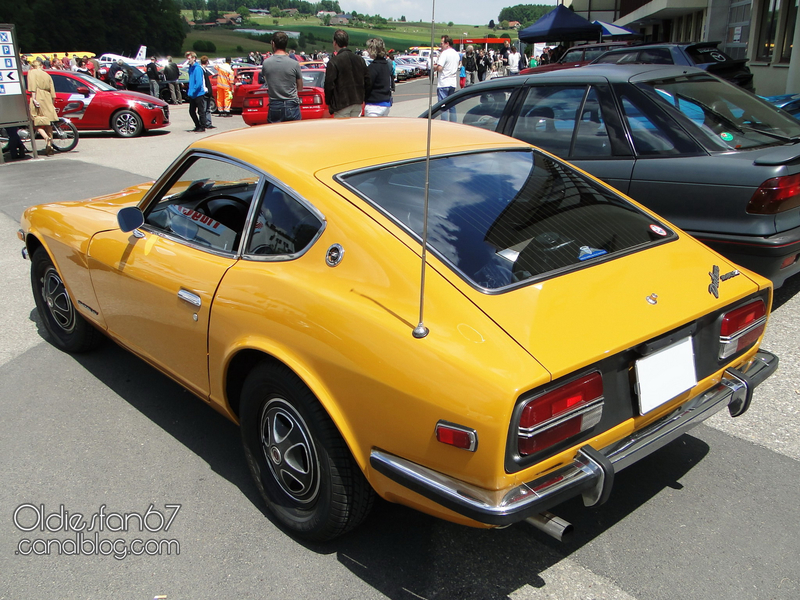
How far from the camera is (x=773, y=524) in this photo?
8.58 ft

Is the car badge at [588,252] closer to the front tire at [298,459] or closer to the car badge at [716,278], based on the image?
the car badge at [716,278]

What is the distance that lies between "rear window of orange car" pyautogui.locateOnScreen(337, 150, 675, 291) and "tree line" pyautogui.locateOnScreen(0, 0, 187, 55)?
58181 millimetres

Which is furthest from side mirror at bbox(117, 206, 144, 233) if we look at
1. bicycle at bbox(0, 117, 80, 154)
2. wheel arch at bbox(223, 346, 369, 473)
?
bicycle at bbox(0, 117, 80, 154)

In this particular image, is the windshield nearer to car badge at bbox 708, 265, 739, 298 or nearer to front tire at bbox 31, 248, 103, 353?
car badge at bbox 708, 265, 739, 298

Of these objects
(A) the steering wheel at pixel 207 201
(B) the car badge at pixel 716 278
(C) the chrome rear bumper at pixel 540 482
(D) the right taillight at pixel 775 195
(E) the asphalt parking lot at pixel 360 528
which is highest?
(A) the steering wheel at pixel 207 201

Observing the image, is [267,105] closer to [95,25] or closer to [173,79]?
[173,79]

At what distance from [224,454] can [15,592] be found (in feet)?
3.42

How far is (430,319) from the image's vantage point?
84.3 inches

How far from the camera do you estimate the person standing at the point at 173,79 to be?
901 inches

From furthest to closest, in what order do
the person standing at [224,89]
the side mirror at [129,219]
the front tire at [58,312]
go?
the person standing at [224,89] → the front tire at [58,312] → the side mirror at [129,219]

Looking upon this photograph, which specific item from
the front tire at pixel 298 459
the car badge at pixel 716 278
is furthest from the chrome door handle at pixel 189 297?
the car badge at pixel 716 278

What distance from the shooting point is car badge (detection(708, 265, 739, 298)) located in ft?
8.37

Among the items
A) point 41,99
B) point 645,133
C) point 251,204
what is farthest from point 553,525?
point 41,99

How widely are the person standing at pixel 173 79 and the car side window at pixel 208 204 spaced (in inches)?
850
